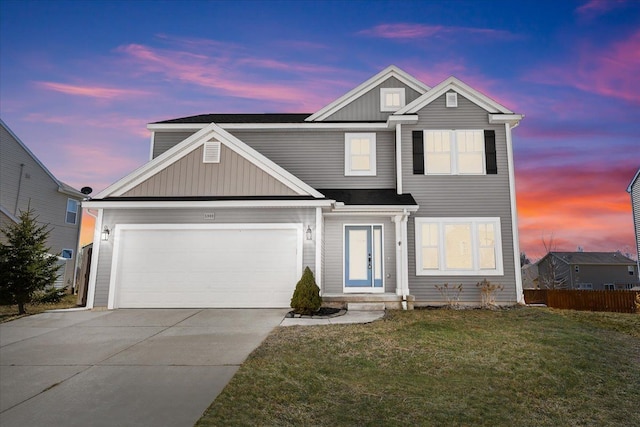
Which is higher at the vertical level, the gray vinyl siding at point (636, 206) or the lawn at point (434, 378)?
the gray vinyl siding at point (636, 206)

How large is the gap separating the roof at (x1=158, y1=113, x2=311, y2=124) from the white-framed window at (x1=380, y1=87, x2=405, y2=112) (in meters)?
3.11

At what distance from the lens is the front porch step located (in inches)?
416

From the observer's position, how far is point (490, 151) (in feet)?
39.9

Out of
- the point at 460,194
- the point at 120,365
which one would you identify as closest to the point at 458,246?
the point at 460,194

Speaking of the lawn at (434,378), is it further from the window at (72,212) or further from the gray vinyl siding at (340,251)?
the window at (72,212)

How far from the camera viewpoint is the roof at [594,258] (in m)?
37.9

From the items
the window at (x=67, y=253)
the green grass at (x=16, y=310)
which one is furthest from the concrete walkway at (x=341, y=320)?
the window at (x=67, y=253)

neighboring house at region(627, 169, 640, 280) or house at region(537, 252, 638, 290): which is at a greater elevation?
neighboring house at region(627, 169, 640, 280)

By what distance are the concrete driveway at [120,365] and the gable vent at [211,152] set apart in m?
4.67

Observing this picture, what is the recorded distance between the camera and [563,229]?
36.0 m

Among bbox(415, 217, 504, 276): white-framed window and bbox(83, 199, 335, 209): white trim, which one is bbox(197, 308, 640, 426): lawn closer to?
bbox(415, 217, 504, 276): white-framed window

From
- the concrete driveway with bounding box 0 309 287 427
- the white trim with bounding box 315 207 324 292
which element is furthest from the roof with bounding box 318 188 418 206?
the concrete driveway with bounding box 0 309 287 427

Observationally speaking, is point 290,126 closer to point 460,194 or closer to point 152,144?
point 152,144

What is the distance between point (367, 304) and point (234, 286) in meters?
4.01
